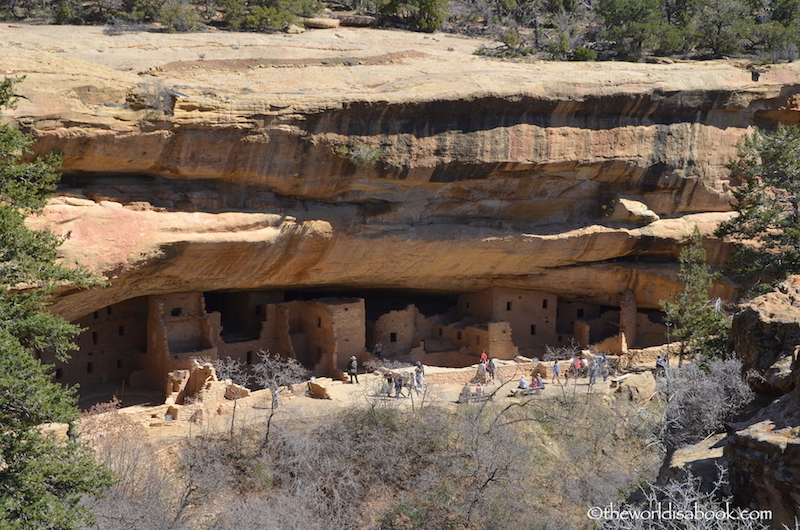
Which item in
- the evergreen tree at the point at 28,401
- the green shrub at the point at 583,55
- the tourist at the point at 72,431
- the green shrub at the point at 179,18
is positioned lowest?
the tourist at the point at 72,431

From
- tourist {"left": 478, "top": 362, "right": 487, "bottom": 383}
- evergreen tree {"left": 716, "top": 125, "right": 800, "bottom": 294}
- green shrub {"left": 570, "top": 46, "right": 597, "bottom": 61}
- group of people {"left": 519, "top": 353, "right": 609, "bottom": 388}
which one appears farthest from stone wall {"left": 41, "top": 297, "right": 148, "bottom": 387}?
evergreen tree {"left": 716, "top": 125, "right": 800, "bottom": 294}

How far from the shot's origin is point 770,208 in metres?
20.9

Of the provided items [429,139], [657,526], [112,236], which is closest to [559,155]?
[429,139]

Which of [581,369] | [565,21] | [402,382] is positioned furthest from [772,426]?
[565,21]

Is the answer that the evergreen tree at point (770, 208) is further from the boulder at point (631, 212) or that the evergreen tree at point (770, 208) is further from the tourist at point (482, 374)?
the tourist at point (482, 374)

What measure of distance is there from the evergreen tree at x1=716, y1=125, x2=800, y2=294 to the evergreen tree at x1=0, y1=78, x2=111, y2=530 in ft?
48.9

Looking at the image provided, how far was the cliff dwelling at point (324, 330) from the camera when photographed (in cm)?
2052

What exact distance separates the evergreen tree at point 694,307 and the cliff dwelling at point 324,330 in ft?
8.22

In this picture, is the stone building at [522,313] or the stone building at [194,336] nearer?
the stone building at [194,336]

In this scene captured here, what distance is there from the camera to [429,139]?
19.5 metres

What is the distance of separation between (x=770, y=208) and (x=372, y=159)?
997 centimetres

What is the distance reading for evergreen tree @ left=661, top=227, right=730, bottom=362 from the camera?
65.4ft

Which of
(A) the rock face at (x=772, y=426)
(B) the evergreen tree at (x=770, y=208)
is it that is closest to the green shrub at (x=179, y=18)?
(B) the evergreen tree at (x=770, y=208)

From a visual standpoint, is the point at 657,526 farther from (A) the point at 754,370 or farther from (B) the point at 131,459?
(B) the point at 131,459
